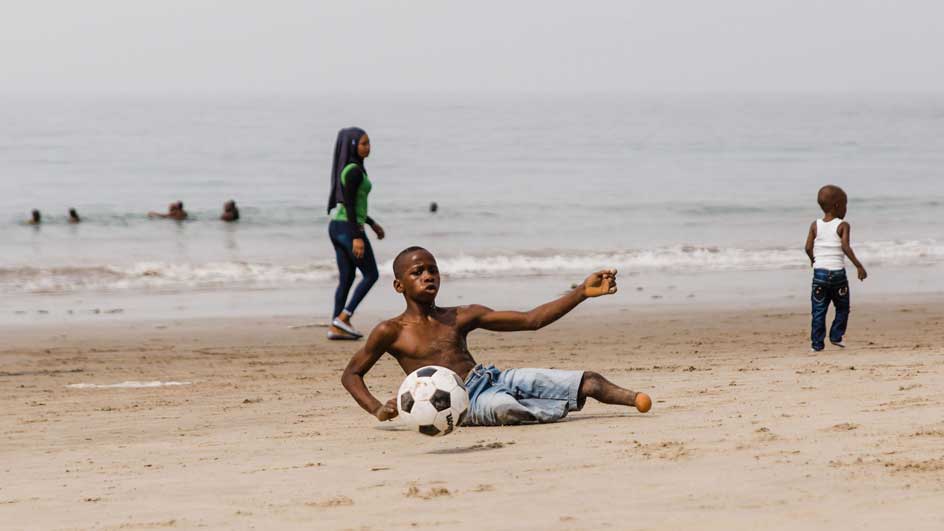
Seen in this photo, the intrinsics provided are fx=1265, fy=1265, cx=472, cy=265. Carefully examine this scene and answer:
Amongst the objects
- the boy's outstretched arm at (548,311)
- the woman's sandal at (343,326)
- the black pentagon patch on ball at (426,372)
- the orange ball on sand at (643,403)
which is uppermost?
the boy's outstretched arm at (548,311)

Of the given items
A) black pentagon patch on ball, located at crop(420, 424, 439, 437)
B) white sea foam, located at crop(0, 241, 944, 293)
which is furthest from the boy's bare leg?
white sea foam, located at crop(0, 241, 944, 293)

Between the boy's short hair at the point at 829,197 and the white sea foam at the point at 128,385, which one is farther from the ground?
the boy's short hair at the point at 829,197

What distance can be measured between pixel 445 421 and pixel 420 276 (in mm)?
790

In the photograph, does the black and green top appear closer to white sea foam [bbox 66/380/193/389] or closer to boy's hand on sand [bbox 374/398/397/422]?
white sea foam [bbox 66/380/193/389]

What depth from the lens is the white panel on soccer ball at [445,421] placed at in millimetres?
5984

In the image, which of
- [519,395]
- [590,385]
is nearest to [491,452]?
[519,395]

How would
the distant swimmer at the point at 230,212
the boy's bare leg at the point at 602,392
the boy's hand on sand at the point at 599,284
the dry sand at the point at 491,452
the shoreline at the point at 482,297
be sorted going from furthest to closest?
the distant swimmer at the point at 230,212, the shoreline at the point at 482,297, the boy's bare leg at the point at 602,392, the boy's hand on sand at the point at 599,284, the dry sand at the point at 491,452

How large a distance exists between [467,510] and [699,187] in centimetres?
3392

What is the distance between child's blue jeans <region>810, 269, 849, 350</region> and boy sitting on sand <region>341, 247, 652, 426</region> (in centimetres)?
407

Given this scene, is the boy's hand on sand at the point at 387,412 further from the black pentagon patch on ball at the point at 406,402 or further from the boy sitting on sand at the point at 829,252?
the boy sitting on sand at the point at 829,252

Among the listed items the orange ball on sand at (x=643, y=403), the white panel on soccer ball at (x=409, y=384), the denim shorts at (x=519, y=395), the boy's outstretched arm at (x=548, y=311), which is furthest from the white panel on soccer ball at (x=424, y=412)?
the orange ball on sand at (x=643, y=403)

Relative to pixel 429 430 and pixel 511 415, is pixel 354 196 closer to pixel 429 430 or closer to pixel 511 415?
pixel 511 415

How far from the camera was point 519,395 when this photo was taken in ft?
21.5

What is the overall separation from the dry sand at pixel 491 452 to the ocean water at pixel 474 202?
6.50 meters
